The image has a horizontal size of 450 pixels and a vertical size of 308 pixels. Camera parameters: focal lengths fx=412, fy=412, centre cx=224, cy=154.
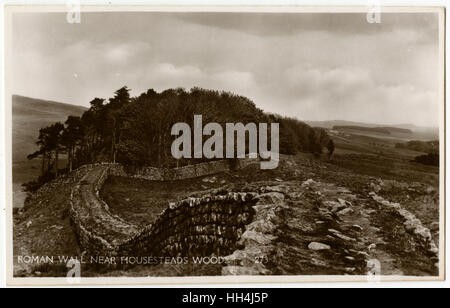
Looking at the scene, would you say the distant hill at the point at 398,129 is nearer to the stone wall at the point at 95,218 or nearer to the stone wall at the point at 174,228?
the stone wall at the point at 174,228

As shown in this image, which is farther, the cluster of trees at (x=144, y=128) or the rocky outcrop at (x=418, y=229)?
the cluster of trees at (x=144, y=128)

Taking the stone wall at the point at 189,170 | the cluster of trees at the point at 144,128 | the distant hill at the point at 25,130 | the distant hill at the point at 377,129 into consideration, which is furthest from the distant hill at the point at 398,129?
the distant hill at the point at 25,130

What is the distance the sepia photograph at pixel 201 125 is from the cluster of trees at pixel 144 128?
0.08 ft

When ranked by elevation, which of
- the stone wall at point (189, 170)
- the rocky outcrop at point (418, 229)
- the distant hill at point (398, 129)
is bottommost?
the rocky outcrop at point (418, 229)

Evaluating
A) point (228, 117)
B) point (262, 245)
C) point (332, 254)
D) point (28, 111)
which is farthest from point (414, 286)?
point (28, 111)

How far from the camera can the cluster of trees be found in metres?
7.02

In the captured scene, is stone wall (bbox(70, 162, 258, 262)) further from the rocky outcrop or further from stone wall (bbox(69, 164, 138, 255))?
the rocky outcrop

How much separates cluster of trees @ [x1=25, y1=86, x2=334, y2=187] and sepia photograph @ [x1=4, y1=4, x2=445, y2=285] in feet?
0.08

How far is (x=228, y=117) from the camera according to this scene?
707 centimetres

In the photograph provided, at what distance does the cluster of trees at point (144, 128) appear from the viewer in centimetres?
702

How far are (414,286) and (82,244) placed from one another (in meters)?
5.44

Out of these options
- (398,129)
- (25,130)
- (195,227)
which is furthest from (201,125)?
(398,129)

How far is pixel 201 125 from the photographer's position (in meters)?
7.02

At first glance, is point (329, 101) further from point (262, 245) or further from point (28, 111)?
point (28, 111)
